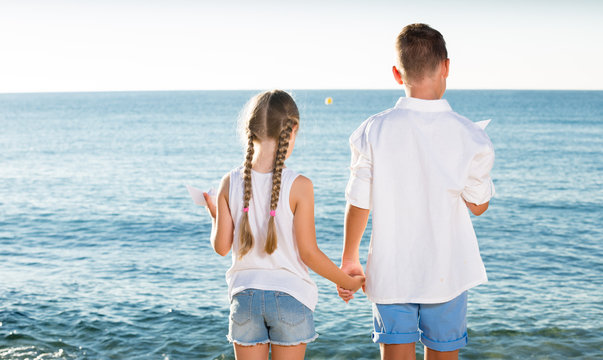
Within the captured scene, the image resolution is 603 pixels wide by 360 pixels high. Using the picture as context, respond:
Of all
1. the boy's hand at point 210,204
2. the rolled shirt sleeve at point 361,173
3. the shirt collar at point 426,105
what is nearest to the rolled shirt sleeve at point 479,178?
the shirt collar at point 426,105

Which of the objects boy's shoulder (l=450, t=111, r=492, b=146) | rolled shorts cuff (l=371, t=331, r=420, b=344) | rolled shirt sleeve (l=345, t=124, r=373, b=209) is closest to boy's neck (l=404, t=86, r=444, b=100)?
boy's shoulder (l=450, t=111, r=492, b=146)

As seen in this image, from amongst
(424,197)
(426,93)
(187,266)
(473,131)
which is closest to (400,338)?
(424,197)

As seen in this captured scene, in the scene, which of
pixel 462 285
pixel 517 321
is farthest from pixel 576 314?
pixel 462 285

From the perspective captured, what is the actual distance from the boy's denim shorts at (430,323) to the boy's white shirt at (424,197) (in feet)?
0.16

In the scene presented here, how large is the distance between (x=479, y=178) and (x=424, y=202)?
255mm

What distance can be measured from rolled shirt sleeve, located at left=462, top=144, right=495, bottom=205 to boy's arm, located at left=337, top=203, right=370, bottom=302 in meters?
0.45

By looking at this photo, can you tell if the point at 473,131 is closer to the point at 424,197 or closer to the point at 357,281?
the point at 424,197

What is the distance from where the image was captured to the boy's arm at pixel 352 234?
8.72 ft

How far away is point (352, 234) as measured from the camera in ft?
8.87

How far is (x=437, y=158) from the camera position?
8.20ft

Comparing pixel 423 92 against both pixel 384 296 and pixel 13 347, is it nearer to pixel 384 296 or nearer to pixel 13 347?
pixel 384 296

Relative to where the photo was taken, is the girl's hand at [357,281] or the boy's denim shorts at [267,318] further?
the girl's hand at [357,281]

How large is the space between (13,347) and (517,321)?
21.6 feet

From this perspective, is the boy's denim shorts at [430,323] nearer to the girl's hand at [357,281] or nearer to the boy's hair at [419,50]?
the girl's hand at [357,281]
